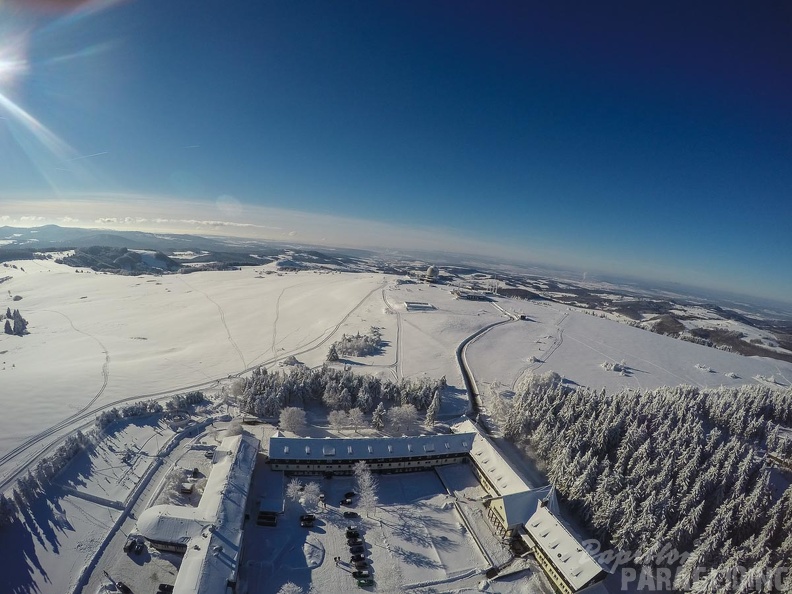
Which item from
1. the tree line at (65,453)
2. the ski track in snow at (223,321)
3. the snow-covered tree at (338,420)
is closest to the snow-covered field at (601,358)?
the snow-covered tree at (338,420)

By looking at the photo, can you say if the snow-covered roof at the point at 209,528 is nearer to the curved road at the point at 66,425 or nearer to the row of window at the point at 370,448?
the row of window at the point at 370,448

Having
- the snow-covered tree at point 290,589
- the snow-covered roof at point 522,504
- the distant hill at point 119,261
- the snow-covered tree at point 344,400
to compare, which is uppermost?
the snow-covered roof at point 522,504

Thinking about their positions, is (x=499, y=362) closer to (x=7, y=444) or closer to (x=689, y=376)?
(x=689, y=376)

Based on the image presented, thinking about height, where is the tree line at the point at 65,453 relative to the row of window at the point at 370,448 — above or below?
below

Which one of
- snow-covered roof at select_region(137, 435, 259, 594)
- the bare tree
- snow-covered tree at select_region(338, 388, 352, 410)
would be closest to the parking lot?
snow-covered roof at select_region(137, 435, 259, 594)

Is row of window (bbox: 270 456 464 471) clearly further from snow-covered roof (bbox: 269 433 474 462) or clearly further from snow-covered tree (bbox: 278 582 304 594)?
snow-covered tree (bbox: 278 582 304 594)

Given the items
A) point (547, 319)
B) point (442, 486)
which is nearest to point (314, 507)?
point (442, 486)

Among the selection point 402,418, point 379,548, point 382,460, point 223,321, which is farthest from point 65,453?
point 223,321
